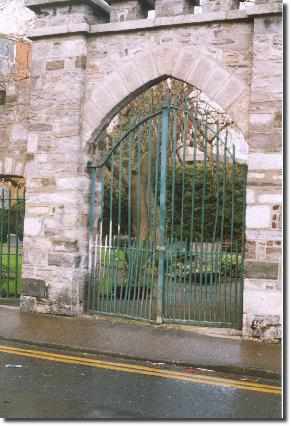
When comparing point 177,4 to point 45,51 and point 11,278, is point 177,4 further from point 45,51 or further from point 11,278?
point 11,278

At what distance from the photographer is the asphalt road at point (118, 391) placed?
486 cm

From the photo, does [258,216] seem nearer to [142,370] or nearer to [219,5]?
[142,370]

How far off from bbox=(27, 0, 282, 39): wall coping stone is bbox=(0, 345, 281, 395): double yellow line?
4.52 metres

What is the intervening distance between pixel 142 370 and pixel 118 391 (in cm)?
87

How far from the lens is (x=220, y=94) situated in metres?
8.19

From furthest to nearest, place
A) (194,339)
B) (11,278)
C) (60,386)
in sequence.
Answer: (11,278), (194,339), (60,386)

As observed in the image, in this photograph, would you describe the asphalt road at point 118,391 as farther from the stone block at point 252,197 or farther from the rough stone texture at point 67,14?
the rough stone texture at point 67,14

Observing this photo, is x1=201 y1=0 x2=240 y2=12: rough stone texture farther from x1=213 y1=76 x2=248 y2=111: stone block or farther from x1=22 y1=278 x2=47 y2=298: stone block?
x1=22 y1=278 x2=47 y2=298: stone block

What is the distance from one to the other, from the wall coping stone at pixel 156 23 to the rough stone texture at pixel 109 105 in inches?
0.6

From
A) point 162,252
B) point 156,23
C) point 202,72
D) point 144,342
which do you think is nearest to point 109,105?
point 156,23

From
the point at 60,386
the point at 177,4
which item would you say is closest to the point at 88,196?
the point at 177,4

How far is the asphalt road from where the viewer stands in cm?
486

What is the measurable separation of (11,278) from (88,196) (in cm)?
294

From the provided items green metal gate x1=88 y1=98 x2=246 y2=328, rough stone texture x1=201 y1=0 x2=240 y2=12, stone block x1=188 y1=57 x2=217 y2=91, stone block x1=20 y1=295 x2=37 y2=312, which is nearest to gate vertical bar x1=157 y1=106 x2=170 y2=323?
green metal gate x1=88 y1=98 x2=246 y2=328
